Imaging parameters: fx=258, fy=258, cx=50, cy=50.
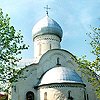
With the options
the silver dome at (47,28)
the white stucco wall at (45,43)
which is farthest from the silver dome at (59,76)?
the silver dome at (47,28)

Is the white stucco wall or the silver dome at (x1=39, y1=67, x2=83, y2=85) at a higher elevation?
the white stucco wall

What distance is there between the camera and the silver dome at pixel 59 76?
64.8 ft

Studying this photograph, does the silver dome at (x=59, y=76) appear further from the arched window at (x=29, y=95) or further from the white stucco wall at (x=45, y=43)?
Result: the white stucco wall at (x=45, y=43)

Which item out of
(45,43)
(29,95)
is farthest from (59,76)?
(45,43)

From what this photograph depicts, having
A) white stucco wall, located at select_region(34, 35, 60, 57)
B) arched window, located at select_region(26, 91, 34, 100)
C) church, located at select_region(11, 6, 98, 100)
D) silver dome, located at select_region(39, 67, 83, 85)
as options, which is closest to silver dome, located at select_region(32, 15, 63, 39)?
church, located at select_region(11, 6, 98, 100)

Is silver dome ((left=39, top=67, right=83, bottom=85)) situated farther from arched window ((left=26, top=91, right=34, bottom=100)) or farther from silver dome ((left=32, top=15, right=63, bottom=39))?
silver dome ((left=32, top=15, right=63, bottom=39))

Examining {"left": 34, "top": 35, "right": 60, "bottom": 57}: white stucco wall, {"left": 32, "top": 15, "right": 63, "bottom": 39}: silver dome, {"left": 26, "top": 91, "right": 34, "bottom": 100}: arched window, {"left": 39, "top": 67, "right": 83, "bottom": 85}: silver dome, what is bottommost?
{"left": 26, "top": 91, "right": 34, "bottom": 100}: arched window

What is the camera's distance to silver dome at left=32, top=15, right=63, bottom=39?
24.8 meters

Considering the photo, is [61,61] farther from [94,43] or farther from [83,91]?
[94,43]

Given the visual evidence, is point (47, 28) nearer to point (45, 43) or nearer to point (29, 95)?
point (45, 43)

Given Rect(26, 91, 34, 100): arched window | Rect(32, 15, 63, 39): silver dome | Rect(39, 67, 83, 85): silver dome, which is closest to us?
Rect(39, 67, 83, 85): silver dome

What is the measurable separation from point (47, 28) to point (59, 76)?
6533 mm

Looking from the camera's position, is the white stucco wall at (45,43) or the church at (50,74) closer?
the church at (50,74)

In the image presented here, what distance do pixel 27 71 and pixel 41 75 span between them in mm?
1236
